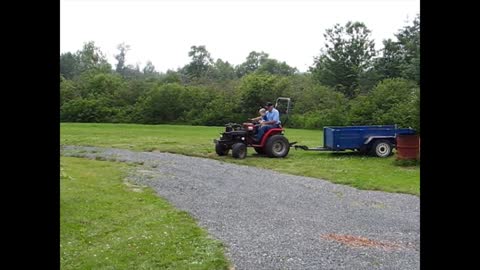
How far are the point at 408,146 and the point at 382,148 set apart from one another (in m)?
1.67

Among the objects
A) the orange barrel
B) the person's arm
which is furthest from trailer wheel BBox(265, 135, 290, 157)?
the orange barrel

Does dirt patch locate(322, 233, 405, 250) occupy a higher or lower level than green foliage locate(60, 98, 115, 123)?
lower

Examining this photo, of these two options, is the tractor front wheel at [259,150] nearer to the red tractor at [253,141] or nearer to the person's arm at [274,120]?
the red tractor at [253,141]

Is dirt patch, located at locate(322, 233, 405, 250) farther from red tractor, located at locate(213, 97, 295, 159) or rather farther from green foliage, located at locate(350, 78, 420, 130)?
green foliage, located at locate(350, 78, 420, 130)

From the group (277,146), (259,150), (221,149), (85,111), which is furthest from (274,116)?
(85,111)

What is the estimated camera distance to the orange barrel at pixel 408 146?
1223cm

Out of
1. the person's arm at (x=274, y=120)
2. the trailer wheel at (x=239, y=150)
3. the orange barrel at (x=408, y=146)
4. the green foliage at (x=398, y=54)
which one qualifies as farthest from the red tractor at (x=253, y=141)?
the green foliage at (x=398, y=54)

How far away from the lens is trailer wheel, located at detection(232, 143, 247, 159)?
13625 mm

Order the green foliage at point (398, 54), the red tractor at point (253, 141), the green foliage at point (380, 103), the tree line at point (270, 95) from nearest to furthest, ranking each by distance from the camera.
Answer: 1. the red tractor at point (253, 141)
2. the green foliage at point (380, 103)
3. the tree line at point (270, 95)
4. the green foliage at point (398, 54)

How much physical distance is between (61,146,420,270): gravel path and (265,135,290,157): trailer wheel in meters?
1.97

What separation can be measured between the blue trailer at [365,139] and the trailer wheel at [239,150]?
2416 millimetres

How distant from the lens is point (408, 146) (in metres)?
12.3

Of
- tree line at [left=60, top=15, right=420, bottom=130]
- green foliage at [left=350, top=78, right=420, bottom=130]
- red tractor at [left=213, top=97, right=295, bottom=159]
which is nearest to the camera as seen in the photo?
red tractor at [left=213, top=97, right=295, bottom=159]
